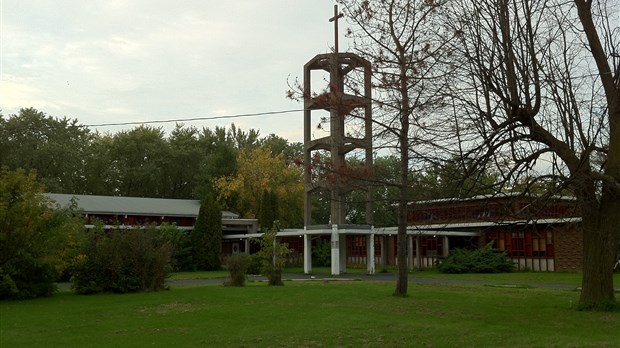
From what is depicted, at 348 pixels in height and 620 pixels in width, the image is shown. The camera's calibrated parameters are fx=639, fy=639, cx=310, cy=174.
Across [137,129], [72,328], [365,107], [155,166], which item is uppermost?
[137,129]

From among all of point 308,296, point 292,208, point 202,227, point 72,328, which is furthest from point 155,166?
point 72,328

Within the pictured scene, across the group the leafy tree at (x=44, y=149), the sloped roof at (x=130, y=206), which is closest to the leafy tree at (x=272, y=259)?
the sloped roof at (x=130, y=206)

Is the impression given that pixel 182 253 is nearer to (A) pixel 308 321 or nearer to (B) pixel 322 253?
(B) pixel 322 253

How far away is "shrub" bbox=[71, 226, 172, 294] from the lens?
2234cm

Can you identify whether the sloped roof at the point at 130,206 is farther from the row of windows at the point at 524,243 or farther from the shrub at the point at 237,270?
the shrub at the point at 237,270

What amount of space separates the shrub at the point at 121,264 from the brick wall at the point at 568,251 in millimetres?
25370

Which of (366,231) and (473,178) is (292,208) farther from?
(473,178)

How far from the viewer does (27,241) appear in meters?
20.6

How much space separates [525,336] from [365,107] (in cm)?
726

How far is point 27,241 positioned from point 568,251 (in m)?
30.7

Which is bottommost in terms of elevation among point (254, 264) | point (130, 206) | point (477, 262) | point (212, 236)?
point (477, 262)

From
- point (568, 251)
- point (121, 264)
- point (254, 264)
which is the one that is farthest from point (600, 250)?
point (568, 251)

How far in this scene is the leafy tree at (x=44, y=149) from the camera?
54.8 m

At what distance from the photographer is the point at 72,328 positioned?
42.8 feet
